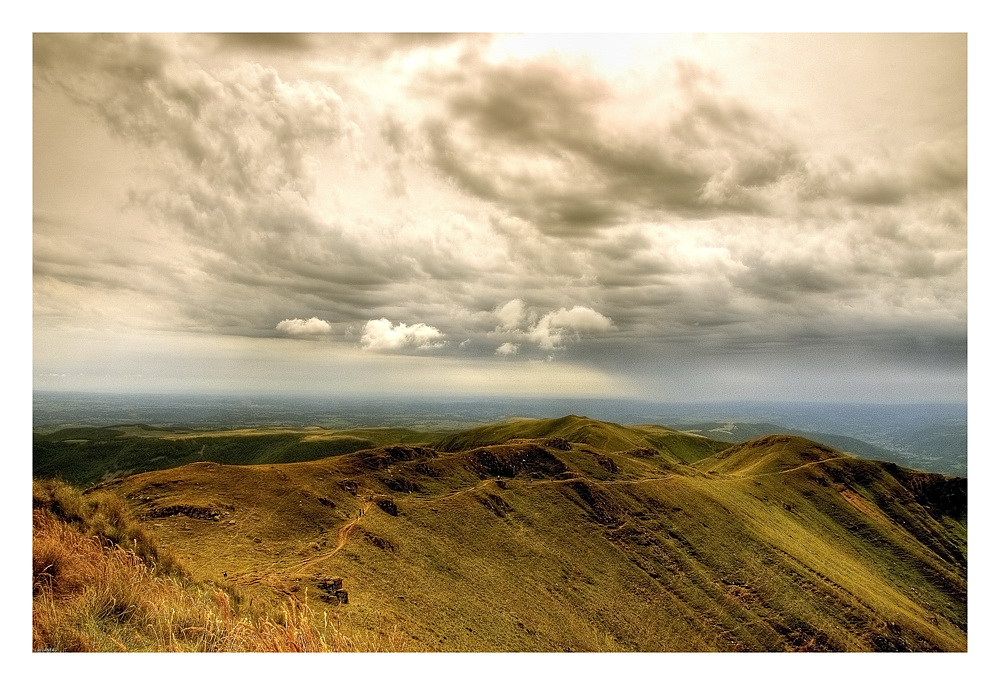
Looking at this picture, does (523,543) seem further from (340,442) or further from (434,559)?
(340,442)

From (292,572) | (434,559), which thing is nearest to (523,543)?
(434,559)

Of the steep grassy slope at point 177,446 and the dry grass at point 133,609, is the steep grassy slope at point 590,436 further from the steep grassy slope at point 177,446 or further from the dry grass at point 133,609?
the dry grass at point 133,609

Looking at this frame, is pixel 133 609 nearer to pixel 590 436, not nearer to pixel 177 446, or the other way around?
pixel 590 436

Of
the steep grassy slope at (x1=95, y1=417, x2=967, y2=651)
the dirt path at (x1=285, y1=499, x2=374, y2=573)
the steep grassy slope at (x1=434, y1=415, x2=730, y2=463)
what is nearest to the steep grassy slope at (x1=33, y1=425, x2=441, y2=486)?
the steep grassy slope at (x1=434, y1=415, x2=730, y2=463)

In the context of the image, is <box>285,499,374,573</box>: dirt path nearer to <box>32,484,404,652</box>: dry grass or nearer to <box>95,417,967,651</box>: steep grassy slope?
<box>95,417,967,651</box>: steep grassy slope

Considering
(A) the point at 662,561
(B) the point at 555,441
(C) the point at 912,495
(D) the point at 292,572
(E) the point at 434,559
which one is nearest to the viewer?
(D) the point at 292,572

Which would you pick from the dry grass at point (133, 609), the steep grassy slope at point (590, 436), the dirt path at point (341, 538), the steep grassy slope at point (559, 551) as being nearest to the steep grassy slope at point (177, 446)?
the steep grassy slope at point (590, 436)
